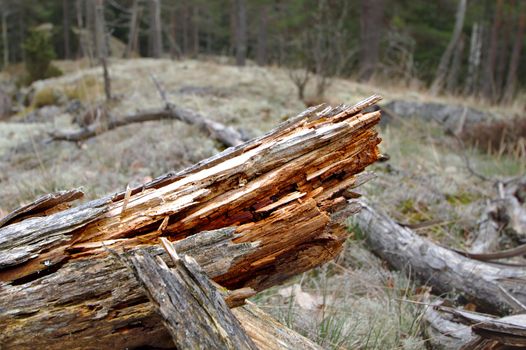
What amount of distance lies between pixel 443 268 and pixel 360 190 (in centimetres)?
170

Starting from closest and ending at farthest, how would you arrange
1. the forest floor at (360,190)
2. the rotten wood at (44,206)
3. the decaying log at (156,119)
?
1. the rotten wood at (44,206)
2. the forest floor at (360,190)
3. the decaying log at (156,119)

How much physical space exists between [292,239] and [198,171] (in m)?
0.43

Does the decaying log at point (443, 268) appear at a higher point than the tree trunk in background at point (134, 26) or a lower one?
lower

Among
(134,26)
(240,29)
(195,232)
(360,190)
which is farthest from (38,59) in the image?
(195,232)

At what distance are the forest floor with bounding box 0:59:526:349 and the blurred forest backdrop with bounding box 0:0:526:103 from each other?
1.47 m

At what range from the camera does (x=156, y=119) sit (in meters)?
7.35

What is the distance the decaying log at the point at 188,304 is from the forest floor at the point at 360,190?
0.81 m

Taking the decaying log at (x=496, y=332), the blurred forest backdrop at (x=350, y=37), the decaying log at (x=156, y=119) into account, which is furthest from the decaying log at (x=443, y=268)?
the blurred forest backdrop at (x=350, y=37)

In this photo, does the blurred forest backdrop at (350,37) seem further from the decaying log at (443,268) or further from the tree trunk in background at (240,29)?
the decaying log at (443,268)

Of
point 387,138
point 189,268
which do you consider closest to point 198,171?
point 189,268

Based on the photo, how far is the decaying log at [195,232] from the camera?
1541mm

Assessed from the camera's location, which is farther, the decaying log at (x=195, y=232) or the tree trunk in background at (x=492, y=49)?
the tree trunk in background at (x=492, y=49)

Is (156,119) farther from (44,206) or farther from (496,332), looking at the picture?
(496,332)

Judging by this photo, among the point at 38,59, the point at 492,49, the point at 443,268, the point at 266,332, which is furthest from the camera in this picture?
the point at 38,59
